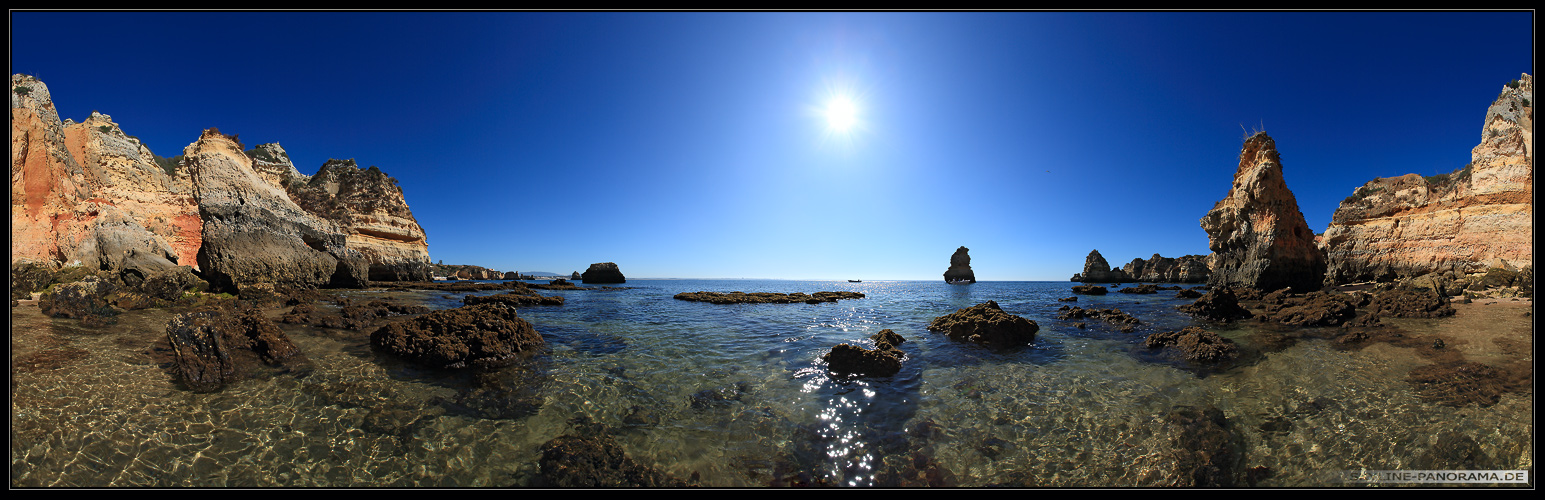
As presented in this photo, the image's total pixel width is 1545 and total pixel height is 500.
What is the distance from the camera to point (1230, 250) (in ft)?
112

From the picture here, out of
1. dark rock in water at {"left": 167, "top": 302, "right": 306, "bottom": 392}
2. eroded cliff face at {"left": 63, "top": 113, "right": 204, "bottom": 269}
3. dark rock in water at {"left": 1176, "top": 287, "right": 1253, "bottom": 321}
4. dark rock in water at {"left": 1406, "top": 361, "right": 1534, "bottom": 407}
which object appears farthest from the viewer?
eroded cliff face at {"left": 63, "top": 113, "right": 204, "bottom": 269}

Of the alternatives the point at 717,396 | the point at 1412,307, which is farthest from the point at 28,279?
the point at 1412,307

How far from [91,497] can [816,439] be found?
22.7 ft

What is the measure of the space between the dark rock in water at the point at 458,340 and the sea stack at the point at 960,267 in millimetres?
90637

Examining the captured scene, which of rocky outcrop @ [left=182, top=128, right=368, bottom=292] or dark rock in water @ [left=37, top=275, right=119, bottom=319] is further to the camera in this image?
rocky outcrop @ [left=182, top=128, right=368, bottom=292]

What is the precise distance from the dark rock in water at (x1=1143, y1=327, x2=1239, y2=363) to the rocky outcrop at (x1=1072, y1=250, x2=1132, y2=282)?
9317 cm

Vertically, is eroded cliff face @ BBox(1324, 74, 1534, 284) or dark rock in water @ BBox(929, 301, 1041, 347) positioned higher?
eroded cliff face @ BBox(1324, 74, 1534, 284)

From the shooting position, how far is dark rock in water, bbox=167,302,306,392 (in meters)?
A: 6.33

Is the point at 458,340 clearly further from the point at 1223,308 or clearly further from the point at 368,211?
the point at 368,211

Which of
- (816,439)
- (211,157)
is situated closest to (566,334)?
(816,439)

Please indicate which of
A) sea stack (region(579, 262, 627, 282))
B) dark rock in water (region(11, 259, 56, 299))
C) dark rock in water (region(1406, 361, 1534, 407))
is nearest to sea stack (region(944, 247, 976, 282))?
sea stack (region(579, 262, 627, 282))

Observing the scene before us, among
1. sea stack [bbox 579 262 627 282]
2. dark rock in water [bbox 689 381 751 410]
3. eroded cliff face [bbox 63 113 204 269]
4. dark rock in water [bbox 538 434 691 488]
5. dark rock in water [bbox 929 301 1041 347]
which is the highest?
eroded cliff face [bbox 63 113 204 269]

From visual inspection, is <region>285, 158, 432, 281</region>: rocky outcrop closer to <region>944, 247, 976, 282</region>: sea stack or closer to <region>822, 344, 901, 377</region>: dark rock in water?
<region>822, 344, 901, 377</region>: dark rock in water

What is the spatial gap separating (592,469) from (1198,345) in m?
13.3
